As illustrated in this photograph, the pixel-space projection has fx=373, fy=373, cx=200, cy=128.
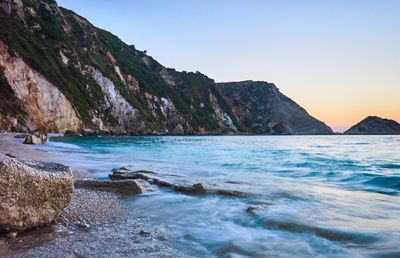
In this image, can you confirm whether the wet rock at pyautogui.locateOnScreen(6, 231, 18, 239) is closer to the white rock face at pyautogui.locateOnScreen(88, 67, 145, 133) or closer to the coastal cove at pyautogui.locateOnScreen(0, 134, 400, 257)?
the coastal cove at pyautogui.locateOnScreen(0, 134, 400, 257)

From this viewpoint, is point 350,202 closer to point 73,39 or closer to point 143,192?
point 143,192

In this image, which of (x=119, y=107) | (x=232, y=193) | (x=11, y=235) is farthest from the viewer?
(x=119, y=107)

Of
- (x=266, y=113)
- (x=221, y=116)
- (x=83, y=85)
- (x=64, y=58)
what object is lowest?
(x=221, y=116)

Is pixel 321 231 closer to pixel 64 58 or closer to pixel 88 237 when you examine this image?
pixel 88 237

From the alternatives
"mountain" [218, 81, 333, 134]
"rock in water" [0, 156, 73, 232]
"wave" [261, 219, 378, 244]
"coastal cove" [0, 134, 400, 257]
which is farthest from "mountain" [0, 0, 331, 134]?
"wave" [261, 219, 378, 244]

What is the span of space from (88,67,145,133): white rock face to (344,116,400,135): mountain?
442 feet

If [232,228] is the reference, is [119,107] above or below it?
above

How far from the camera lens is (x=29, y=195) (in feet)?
15.0

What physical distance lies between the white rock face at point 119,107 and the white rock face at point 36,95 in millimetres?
22894

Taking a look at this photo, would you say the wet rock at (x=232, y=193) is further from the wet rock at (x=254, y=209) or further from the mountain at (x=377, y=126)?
the mountain at (x=377, y=126)

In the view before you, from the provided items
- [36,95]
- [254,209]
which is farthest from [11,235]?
[36,95]

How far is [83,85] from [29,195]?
247 ft

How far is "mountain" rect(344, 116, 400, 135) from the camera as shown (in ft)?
603

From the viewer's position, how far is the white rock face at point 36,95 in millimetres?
53188
